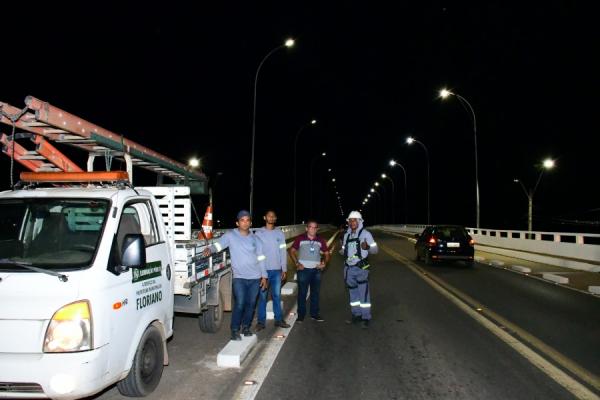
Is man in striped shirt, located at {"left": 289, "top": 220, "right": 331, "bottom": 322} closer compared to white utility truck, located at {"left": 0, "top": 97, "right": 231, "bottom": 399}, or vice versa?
white utility truck, located at {"left": 0, "top": 97, "right": 231, "bottom": 399}

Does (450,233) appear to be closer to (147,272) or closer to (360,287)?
(360,287)

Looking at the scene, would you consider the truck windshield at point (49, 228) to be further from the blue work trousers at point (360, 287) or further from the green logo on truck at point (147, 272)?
the blue work trousers at point (360, 287)

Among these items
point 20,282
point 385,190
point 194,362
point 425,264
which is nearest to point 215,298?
point 194,362

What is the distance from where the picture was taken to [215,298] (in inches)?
308

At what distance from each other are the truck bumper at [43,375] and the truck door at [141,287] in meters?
0.41

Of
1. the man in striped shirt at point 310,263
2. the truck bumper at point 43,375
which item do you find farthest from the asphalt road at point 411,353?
the truck bumper at point 43,375

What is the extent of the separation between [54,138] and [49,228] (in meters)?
1.51

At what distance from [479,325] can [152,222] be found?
18.9ft

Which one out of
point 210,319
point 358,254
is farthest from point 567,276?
point 210,319

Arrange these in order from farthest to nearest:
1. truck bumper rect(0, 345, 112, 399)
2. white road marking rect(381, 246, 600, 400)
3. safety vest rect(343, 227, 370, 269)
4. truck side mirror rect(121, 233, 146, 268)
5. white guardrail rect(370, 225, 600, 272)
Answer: white guardrail rect(370, 225, 600, 272)
safety vest rect(343, 227, 370, 269)
white road marking rect(381, 246, 600, 400)
truck side mirror rect(121, 233, 146, 268)
truck bumper rect(0, 345, 112, 399)

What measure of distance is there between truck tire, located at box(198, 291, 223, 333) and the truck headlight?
4.03 metres

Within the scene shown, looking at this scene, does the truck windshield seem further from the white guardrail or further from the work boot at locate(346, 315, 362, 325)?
the white guardrail

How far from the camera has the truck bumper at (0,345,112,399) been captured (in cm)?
394

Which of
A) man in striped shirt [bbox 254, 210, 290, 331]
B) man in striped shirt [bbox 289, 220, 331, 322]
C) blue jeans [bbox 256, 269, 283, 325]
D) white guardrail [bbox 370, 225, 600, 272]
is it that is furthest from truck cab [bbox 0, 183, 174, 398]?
white guardrail [bbox 370, 225, 600, 272]
